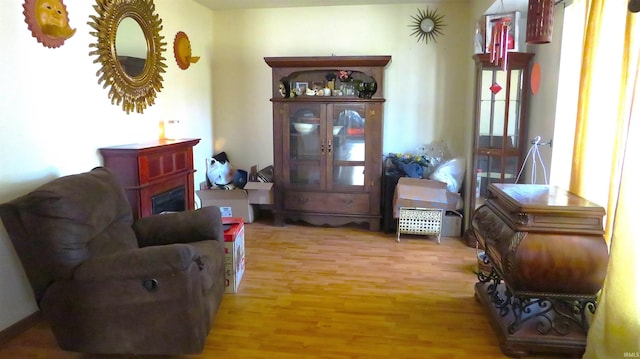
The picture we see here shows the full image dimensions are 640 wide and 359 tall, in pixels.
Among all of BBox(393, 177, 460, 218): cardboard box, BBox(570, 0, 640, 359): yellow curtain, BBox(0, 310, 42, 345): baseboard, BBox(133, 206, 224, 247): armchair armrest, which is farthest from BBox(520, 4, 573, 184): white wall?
BBox(0, 310, 42, 345): baseboard

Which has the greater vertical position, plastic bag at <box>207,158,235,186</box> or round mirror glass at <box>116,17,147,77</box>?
round mirror glass at <box>116,17,147,77</box>

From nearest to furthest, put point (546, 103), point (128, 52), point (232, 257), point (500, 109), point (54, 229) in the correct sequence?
point (54, 229), point (232, 257), point (546, 103), point (128, 52), point (500, 109)

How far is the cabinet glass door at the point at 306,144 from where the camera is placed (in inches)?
166

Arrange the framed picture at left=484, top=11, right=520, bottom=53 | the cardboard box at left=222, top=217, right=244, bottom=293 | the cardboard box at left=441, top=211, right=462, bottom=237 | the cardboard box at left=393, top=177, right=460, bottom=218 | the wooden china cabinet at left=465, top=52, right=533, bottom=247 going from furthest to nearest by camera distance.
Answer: the cardboard box at left=441, top=211, right=462, bottom=237 → the cardboard box at left=393, top=177, right=460, bottom=218 → the wooden china cabinet at left=465, top=52, right=533, bottom=247 → the framed picture at left=484, top=11, right=520, bottom=53 → the cardboard box at left=222, top=217, right=244, bottom=293

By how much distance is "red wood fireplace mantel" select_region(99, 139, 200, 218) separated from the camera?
2875 mm

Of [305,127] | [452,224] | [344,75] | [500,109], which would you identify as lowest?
[452,224]

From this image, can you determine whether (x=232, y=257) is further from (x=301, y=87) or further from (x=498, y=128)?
(x=498, y=128)

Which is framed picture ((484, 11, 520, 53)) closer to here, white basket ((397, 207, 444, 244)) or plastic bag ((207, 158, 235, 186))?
white basket ((397, 207, 444, 244))

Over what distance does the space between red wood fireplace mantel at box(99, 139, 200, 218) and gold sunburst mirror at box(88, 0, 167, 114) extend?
0.46 metres

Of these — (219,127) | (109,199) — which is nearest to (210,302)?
(109,199)

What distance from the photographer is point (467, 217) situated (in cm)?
404

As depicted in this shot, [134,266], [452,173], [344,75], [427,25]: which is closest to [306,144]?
[344,75]

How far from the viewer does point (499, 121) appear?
12.2 feet

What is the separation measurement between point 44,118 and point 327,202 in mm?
2531
